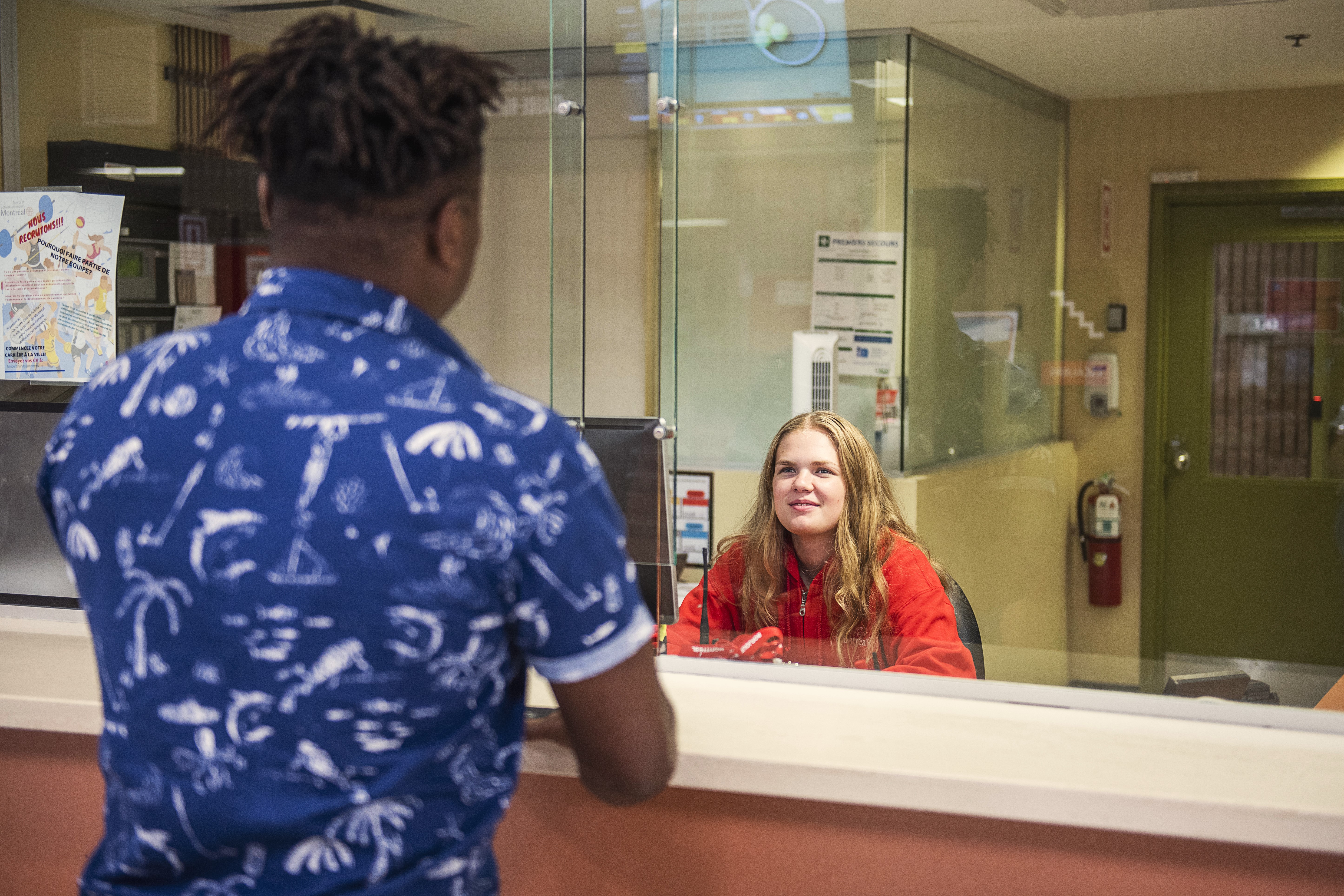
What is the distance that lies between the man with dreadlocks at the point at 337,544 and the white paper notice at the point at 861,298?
9.69 ft

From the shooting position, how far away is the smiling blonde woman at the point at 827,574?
1.79 meters

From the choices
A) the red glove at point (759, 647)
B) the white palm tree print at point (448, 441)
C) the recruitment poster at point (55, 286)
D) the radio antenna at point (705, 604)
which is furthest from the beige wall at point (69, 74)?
the white palm tree print at point (448, 441)

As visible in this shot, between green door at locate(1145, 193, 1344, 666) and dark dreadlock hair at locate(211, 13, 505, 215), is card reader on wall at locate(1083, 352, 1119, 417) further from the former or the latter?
dark dreadlock hair at locate(211, 13, 505, 215)

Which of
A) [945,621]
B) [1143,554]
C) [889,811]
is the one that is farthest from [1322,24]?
[889,811]

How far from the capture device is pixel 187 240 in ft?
10.9

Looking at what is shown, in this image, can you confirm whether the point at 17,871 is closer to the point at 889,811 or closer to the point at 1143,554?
the point at 889,811

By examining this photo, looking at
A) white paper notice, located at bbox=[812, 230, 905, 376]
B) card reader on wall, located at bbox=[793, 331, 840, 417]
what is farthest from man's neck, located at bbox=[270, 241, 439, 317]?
white paper notice, located at bbox=[812, 230, 905, 376]

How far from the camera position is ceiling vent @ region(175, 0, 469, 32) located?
254 centimetres

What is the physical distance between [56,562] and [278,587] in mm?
1466

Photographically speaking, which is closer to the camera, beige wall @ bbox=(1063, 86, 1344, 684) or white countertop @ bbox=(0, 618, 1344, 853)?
white countertop @ bbox=(0, 618, 1344, 853)

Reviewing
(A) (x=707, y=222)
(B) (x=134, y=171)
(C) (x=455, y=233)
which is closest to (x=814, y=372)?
(A) (x=707, y=222)

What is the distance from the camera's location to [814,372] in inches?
139

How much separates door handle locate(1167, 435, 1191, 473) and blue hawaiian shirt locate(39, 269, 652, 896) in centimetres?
378

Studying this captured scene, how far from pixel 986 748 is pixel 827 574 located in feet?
2.67
